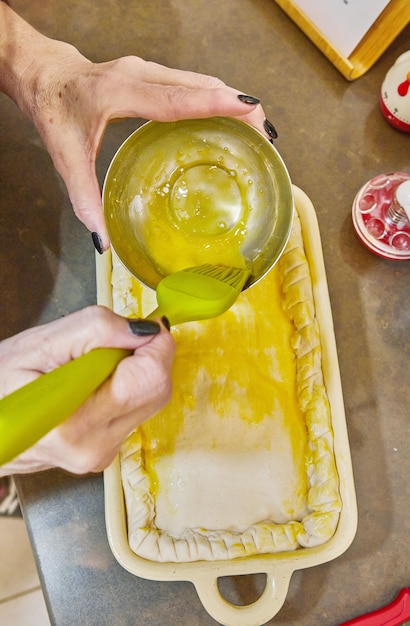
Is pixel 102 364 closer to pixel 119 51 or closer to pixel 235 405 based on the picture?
pixel 235 405

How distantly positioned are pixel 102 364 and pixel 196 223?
0.31 meters

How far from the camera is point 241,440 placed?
81 centimetres

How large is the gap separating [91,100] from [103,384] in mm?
384

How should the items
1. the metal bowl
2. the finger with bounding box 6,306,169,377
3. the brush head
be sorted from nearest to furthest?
the finger with bounding box 6,306,169,377 < the brush head < the metal bowl

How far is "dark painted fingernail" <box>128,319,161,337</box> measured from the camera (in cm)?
51

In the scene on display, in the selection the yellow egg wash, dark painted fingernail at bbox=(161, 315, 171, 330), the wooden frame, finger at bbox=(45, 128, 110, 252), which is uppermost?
the wooden frame

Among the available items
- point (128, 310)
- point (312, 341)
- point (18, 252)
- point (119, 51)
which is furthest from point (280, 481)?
point (119, 51)

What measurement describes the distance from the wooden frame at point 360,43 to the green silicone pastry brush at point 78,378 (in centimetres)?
54

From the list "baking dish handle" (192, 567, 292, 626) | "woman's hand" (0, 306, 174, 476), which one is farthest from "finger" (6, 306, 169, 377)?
"baking dish handle" (192, 567, 292, 626)

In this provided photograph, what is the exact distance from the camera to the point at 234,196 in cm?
73

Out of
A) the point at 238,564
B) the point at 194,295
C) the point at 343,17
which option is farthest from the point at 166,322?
the point at 343,17

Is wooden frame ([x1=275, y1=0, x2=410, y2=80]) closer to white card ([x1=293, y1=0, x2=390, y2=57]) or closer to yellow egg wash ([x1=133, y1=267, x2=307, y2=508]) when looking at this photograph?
white card ([x1=293, y1=0, x2=390, y2=57])

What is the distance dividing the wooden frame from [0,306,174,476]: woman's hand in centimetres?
68

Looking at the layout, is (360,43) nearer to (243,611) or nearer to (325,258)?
(325,258)
